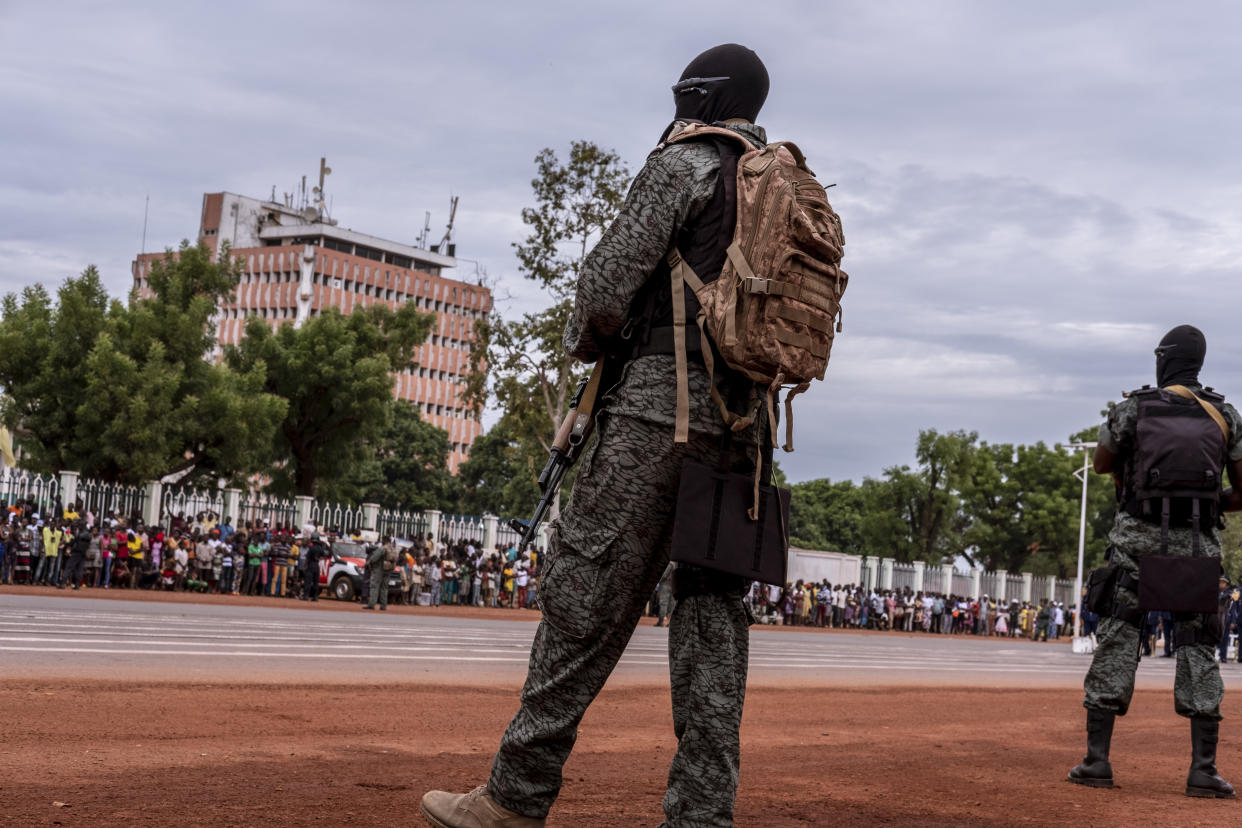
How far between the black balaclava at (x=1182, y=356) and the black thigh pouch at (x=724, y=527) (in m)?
3.81

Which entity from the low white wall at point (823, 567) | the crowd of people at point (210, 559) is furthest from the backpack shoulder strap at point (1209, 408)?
the low white wall at point (823, 567)

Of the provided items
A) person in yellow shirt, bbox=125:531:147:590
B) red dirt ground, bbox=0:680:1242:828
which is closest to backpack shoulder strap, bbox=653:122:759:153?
red dirt ground, bbox=0:680:1242:828

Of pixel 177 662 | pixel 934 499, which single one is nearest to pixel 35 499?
pixel 177 662

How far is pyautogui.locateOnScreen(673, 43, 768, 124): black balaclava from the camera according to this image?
395 centimetres

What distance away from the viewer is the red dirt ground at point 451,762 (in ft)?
14.9

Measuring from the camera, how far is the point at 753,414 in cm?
374

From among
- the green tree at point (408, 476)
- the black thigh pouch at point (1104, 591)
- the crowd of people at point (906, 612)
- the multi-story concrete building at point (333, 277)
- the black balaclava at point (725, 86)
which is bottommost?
the crowd of people at point (906, 612)

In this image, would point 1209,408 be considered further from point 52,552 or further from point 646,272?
point 52,552

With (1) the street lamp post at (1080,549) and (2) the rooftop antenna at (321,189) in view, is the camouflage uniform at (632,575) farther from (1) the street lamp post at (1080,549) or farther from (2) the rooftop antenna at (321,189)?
(2) the rooftop antenna at (321,189)

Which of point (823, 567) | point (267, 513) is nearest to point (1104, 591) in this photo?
point (267, 513)

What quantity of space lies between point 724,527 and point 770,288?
63 centimetres

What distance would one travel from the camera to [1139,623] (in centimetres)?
648

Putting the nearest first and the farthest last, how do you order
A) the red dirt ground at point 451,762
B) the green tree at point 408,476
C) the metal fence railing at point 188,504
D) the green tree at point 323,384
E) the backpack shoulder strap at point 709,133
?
the backpack shoulder strap at point 709,133, the red dirt ground at point 451,762, the metal fence railing at point 188,504, the green tree at point 323,384, the green tree at point 408,476

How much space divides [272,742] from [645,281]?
3.45 meters
